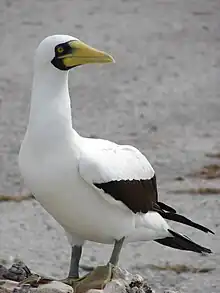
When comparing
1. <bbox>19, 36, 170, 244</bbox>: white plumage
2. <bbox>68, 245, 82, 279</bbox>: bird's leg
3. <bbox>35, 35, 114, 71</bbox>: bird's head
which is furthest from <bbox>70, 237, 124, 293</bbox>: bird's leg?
<bbox>35, 35, 114, 71</bbox>: bird's head

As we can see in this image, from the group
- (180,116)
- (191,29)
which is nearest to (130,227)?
(180,116)

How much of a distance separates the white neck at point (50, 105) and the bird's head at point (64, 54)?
0.12 ft

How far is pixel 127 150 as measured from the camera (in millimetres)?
5477

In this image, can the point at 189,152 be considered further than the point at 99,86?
No

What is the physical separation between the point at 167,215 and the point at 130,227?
0.46 meters

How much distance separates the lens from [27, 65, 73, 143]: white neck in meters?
5.10

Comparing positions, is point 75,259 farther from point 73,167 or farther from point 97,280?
point 73,167

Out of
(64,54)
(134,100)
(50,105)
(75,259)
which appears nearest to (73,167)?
(50,105)

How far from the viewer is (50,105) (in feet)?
16.9

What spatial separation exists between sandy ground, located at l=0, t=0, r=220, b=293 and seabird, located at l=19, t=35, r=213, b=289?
1388mm

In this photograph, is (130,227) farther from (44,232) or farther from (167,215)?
(44,232)

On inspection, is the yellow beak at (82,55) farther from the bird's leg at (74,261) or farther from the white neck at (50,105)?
the bird's leg at (74,261)

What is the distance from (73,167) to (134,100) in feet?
20.8

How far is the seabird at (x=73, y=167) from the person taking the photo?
16.6 ft
